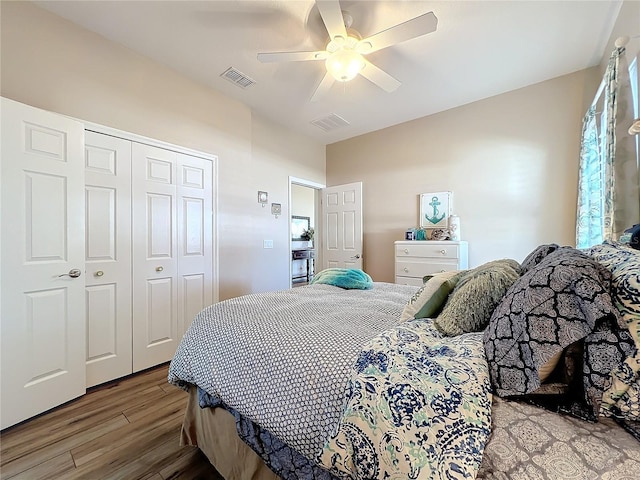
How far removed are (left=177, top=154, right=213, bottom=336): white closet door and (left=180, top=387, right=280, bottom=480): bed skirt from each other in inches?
56.5

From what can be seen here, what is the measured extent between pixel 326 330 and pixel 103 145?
2.40 meters

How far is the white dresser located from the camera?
3.05 m

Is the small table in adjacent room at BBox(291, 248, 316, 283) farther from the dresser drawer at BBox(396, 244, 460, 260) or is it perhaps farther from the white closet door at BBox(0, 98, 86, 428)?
the white closet door at BBox(0, 98, 86, 428)

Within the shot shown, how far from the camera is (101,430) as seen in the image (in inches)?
64.5

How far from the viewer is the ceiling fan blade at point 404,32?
62.0 inches

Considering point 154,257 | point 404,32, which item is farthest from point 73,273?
point 404,32

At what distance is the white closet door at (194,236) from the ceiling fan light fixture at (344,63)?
1643 millimetres

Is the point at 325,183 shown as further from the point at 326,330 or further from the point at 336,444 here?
the point at 336,444

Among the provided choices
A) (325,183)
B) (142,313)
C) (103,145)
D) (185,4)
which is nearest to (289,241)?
(325,183)

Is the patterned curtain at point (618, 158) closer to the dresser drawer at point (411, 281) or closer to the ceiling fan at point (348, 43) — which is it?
the ceiling fan at point (348, 43)

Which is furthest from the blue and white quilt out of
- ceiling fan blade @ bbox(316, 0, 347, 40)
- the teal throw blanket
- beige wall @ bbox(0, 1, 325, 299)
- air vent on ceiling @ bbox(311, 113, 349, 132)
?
air vent on ceiling @ bbox(311, 113, 349, 132)

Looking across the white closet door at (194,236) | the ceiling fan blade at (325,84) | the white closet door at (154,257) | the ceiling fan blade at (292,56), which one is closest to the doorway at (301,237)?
the white closet door at (194,236)

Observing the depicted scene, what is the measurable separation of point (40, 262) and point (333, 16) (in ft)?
8.20

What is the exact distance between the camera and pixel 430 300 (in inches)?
45.9
